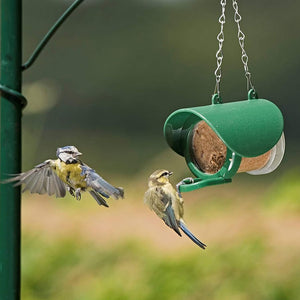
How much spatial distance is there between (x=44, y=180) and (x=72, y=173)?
0.07m

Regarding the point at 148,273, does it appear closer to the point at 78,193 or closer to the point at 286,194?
the point at 286,194

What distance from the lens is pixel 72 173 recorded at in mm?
1625

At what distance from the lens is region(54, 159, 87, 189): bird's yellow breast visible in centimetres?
162

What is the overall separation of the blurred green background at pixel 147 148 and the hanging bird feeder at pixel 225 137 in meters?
1.52

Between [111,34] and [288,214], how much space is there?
218cm

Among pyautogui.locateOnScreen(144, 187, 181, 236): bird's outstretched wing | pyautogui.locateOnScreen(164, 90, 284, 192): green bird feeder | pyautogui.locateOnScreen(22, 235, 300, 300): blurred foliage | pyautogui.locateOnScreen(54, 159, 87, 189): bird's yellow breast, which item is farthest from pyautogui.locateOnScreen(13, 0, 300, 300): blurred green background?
pyautogui.locateOnScreen(54, 159, 87, 189): bird's yellow breast

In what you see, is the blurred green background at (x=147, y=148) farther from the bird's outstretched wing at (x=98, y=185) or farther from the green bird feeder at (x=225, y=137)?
the bird's outstretched wing at (x=98, y=185)

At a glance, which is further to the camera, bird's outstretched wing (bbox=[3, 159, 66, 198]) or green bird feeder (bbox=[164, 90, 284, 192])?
green bird feeder (bbox=[164, 90, 284, 192])

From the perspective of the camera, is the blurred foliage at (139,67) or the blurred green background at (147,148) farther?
the blurred foliage at (139,67)

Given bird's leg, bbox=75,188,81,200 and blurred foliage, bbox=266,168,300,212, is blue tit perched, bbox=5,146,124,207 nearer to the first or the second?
bird's leg, bbox=75,188,81,200

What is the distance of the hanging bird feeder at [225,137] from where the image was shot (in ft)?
5.74

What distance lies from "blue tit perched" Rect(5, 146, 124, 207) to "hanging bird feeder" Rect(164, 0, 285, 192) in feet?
0.73

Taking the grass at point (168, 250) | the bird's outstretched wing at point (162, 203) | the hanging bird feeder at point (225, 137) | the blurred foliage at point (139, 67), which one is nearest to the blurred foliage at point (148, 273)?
the grass at point (168, 250)

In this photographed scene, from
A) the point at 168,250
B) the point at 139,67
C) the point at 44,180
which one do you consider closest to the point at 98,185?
the point at 44,180
